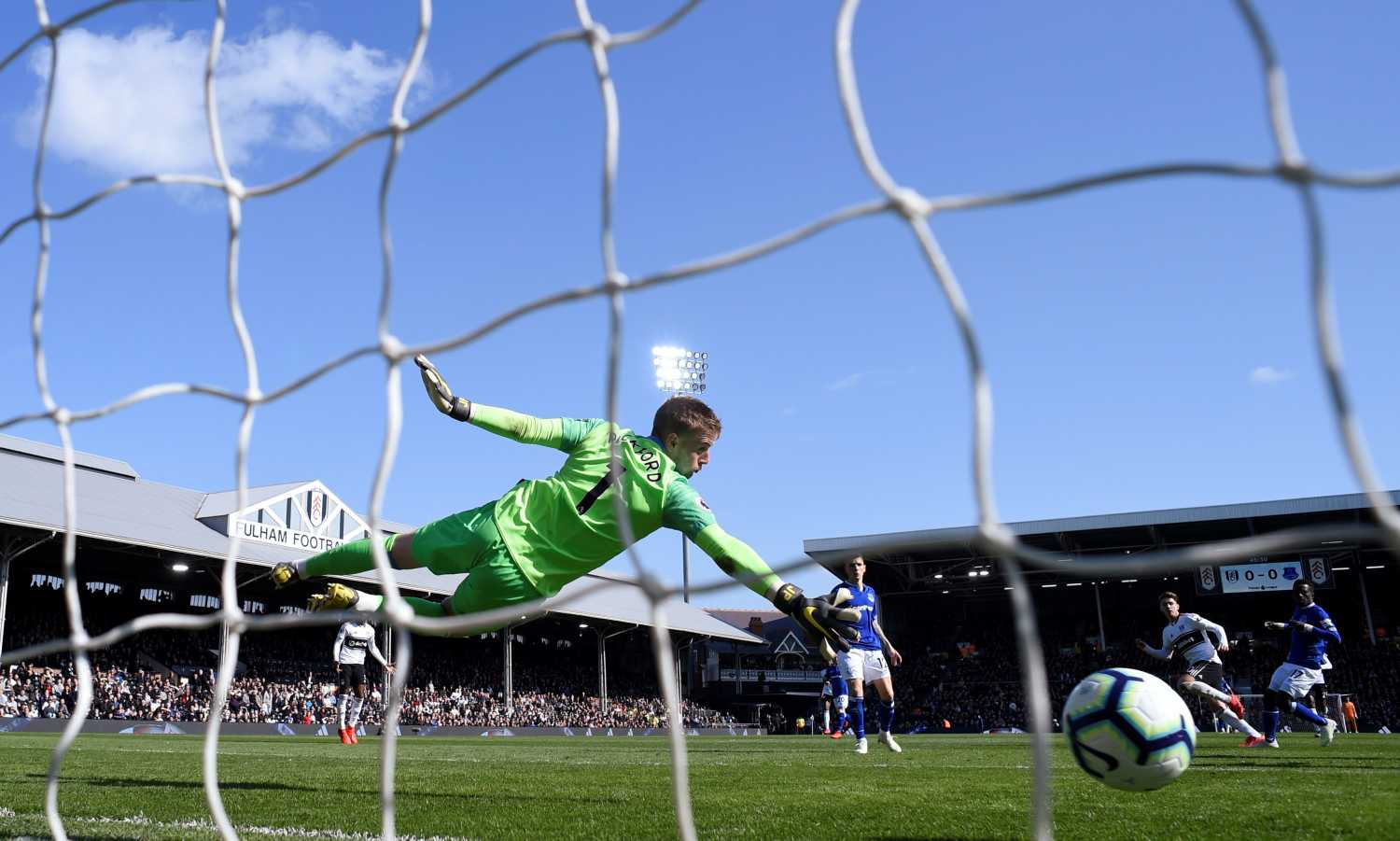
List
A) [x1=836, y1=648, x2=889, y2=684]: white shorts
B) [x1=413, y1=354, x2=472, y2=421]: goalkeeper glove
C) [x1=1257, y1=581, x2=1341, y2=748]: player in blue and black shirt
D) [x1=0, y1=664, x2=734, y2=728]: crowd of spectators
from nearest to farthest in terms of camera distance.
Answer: [x1=413, y1=354, x2=472, y2=421]: goalkeeper glove < [x1=1257, y1=581, x2=1341, y2=748]: player in blue and black shirt < [x1=836, y1=648, x2=889, y2=684]: white shorts < [x1=0, y1=664, x2=734, y2=728]: crowd of spectators

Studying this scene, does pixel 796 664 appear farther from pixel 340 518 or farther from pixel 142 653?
pixel 142 653

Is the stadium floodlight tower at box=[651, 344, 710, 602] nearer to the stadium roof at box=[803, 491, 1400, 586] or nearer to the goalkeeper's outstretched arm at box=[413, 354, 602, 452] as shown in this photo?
the stadium roof at box=[803, 491, 1400, 586]

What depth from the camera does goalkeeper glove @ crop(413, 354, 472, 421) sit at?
179 inches

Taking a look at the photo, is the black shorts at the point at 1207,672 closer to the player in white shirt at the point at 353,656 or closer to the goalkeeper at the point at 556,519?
the goalkeeper at the point at 556,519

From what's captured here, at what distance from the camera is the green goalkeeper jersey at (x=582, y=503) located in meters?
4.72

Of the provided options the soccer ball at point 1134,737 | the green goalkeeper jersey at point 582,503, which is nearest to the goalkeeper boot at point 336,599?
the green goalkeeper jersey at point 582,503

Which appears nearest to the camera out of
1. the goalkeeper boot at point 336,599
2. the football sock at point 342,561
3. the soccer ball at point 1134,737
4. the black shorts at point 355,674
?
the soccer ball at point 1134,737

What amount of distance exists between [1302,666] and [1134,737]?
882 centimetres

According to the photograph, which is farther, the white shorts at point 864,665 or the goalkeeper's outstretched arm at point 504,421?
the white shorts at point 864,665

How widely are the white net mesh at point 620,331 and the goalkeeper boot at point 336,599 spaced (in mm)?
1223

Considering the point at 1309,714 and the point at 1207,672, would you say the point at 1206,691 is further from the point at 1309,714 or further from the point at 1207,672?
the point at 1309,714

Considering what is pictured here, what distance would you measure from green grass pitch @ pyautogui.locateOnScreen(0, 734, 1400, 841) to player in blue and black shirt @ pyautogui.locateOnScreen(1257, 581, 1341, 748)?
269 cm

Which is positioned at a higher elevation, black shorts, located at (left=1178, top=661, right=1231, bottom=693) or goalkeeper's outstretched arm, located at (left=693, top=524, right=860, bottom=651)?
goalkeeper's outstretched arm, located at (left=693, top=524, right=860, bottom=651)

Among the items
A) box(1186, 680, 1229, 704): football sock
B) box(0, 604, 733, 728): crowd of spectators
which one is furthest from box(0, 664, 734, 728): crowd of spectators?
box(1186, 680, 1229, 704): football sock
